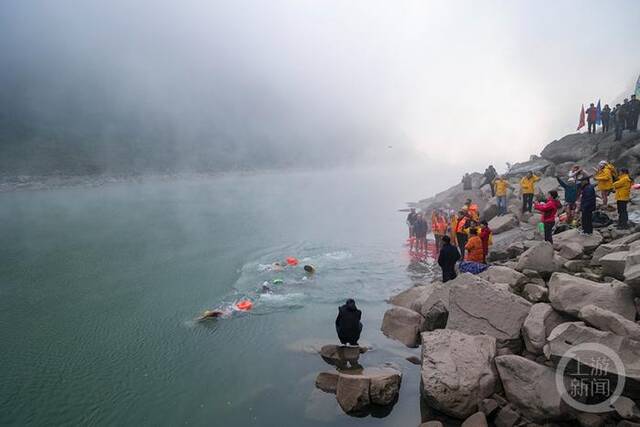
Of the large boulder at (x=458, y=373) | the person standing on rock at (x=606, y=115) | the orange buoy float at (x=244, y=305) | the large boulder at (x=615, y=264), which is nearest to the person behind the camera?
the large boulder at (x=458, y=373)

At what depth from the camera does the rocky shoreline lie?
25.0ft

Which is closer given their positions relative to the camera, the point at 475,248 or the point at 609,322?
the point at 609,322

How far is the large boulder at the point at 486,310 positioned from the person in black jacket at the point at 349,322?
2620mm

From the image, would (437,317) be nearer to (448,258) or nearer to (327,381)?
(448,258)

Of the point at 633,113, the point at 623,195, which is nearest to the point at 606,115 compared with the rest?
the point at 633,113

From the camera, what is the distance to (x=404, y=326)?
42.5 ft

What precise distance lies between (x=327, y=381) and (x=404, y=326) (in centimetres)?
357

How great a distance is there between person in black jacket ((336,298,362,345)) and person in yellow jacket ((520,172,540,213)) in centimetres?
1372

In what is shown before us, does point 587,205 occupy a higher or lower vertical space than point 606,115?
lower

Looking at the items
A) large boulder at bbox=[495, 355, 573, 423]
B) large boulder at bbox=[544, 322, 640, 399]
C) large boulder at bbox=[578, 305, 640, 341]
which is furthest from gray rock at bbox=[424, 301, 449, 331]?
large boulder at bbox=[578, 305, 640, 341]

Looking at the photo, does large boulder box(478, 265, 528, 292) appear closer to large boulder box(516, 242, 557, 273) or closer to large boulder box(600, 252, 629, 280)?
large boulder box(516, 242, 557, 273)

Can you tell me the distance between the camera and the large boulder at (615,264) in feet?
32.3

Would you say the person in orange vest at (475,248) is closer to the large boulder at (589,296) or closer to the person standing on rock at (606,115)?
the large boulder at (589,296)

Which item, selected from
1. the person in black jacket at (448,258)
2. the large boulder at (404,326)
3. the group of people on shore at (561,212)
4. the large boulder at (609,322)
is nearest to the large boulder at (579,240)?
the group of people on shore at (561,212)
